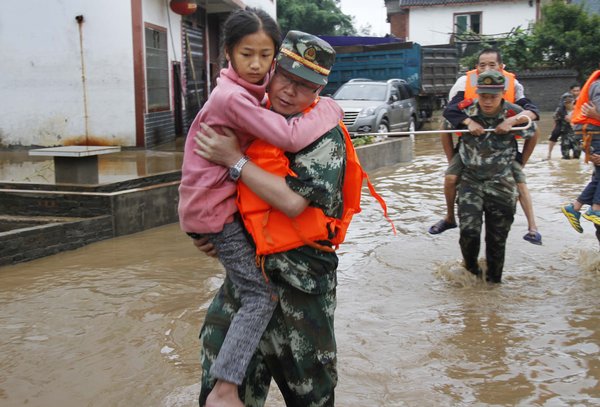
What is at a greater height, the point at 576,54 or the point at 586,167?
the point at 576,54

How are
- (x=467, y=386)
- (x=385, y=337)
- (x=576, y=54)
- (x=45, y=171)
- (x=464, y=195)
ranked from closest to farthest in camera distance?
(x=467, y=386) < (x=385, y=337) < (x=464, y=195) < (x=45, y=171) < (x=576, y=54)

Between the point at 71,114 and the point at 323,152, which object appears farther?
the point at 71,114

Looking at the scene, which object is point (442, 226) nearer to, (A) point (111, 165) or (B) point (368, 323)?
(B) point (368, 323)

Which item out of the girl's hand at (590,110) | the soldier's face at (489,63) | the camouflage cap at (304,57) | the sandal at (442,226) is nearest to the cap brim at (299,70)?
the camouflage cap at (304,57)

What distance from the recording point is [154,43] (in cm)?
1625

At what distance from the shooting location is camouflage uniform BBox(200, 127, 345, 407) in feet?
8.59

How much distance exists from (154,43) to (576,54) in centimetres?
1908

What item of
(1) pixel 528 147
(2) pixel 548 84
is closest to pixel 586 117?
(1) pixel 528 147

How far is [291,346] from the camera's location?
108 inches

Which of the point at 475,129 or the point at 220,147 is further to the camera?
the point at 475,129

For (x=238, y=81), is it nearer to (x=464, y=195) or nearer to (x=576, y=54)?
(x=464, y=195)

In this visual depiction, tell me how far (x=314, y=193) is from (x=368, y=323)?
2946 mm

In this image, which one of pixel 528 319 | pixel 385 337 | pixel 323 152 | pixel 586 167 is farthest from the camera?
pixel 586 167

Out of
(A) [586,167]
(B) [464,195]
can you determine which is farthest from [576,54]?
(B) [464,195]
